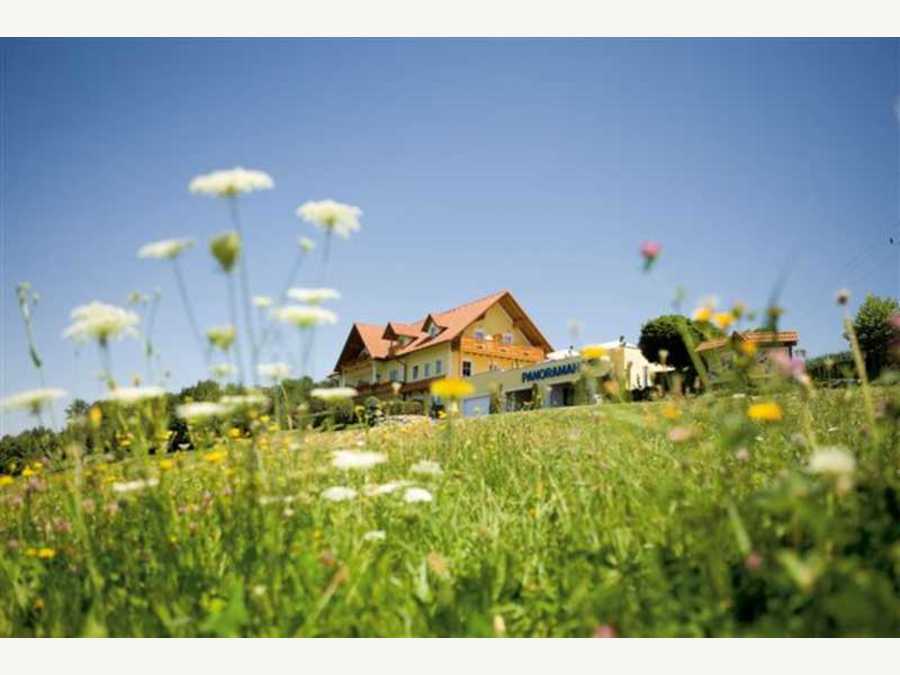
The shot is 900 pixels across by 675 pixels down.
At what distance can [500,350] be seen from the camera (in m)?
36.0

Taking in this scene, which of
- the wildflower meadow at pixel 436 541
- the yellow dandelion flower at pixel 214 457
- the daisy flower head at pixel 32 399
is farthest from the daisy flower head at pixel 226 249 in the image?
the yellow dandelion flower at pixel 214 457

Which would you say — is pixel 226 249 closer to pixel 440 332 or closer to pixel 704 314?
pixel 704 314

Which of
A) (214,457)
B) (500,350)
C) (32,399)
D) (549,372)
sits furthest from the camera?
(500,350)

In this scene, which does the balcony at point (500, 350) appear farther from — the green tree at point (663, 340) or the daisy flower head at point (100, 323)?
the daisy flower head at point (100, 323)

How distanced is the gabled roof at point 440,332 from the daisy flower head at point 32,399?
3102 cm

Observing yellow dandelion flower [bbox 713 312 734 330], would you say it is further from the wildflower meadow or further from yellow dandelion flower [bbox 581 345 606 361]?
yellow dandelion flower [bbox 581 345 606 361]

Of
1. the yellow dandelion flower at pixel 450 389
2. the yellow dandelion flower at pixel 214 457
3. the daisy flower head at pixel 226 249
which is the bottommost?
the yellow dandelion flower at pixel 214 457

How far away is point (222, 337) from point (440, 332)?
115ft

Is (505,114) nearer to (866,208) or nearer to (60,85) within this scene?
(866,208)

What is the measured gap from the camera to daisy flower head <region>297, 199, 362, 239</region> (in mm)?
2195

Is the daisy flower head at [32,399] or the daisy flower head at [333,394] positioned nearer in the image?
the daisy flower head at [32,399]

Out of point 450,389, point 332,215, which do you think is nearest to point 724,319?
point 450,389

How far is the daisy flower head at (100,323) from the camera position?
6.76 ft

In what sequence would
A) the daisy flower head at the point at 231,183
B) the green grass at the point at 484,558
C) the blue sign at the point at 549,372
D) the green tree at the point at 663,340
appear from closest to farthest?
the green grass at the point at 484,558
the daisy flower head at the point at 231,183
the green tree at the point at 663,340
the blue sign at the point at 549,372
